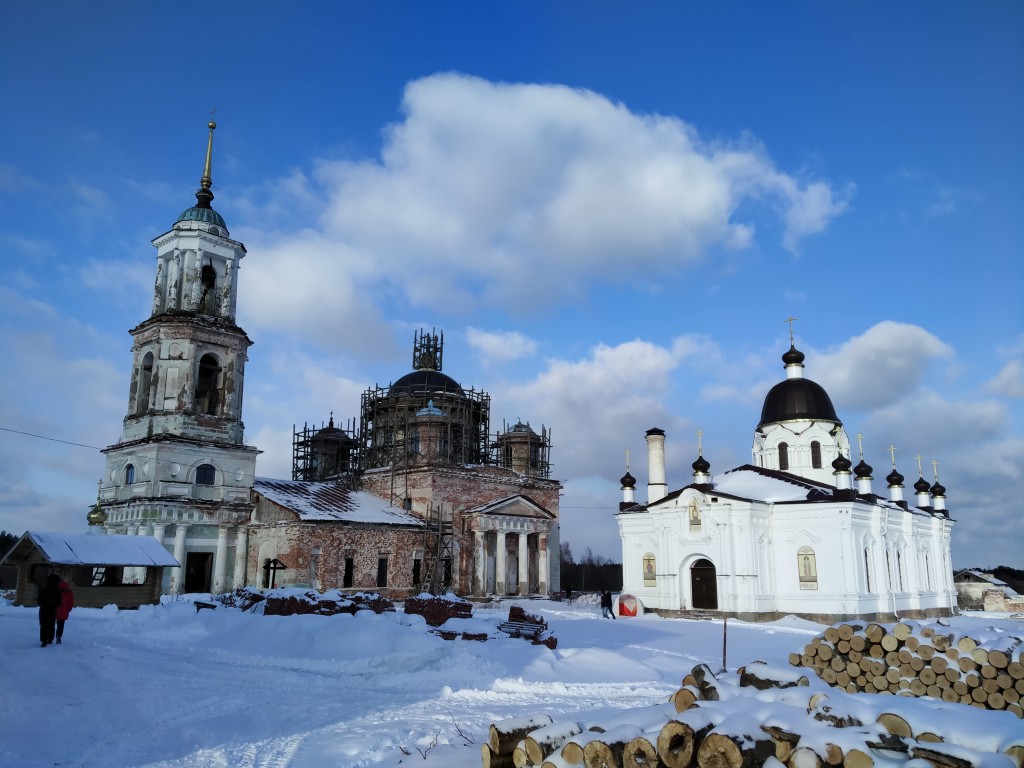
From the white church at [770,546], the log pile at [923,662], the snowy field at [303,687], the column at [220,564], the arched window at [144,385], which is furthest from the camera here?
the arched window at [144,385]

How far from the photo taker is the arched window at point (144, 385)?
109 ft

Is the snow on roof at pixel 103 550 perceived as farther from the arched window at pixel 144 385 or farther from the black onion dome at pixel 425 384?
the black onion dome at pixel 425 384

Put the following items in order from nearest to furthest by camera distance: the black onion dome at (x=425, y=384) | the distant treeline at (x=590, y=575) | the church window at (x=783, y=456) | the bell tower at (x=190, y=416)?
the bell tower at (x=190, y=416), the church window at (x=783, y=456), the black onion dome at (x=425, y=384), the distant treeline at (x=590, y=575)

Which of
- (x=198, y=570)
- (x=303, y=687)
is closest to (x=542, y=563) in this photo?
(x=198, y=570)

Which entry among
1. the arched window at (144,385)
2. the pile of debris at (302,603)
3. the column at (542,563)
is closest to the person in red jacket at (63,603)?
the pile of debris at (302,603)

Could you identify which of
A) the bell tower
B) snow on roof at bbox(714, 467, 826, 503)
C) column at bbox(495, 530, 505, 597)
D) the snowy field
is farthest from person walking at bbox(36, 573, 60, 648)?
column at bbox(495, 530, 505, 597)

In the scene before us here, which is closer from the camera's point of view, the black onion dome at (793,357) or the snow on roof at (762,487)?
the snow on roof at (762,487)

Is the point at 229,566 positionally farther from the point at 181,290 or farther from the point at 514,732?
the point at 514,732

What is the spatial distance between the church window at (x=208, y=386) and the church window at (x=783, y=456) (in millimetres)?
25669

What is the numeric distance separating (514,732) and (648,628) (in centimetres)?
1957

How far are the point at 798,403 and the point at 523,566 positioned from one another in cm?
1534

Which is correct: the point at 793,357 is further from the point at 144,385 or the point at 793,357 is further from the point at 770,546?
the point at 144,385

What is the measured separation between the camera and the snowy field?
26.0 feet

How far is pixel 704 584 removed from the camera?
30.6 metres
